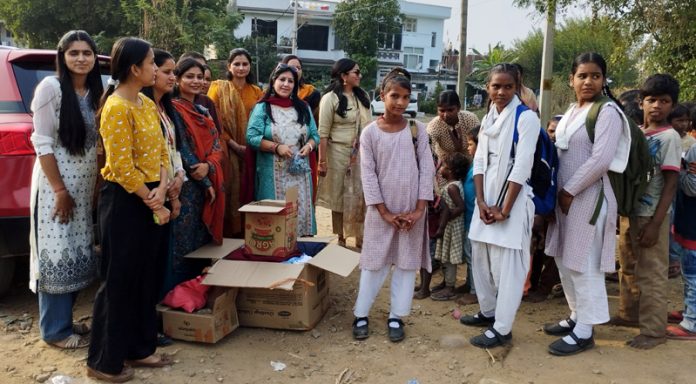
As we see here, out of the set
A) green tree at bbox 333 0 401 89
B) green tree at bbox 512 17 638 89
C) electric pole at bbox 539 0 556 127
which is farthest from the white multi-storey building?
electric pole at bbox 539 0 556 127

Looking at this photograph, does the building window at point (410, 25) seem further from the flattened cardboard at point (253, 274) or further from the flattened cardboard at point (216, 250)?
the flattened cardboard at point (253, 274)

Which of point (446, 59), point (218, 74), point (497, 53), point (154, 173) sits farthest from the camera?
point (446, 59)

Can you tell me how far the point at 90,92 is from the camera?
313 centimetres

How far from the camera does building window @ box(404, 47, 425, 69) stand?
1669 inches

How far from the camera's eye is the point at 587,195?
124 inches

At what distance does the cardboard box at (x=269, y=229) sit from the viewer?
3.52 m

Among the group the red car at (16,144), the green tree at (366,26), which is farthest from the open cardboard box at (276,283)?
the green tree at (366,26)

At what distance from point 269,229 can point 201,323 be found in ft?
2.34

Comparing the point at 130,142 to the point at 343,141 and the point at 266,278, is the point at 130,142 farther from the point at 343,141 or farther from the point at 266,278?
the point at 343,141

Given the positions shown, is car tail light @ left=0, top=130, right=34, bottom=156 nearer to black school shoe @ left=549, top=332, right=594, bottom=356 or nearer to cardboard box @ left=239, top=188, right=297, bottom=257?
cardboard box @ left=239, top=188, right=297, bottom=257

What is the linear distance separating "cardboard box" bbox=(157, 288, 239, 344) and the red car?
0.99m

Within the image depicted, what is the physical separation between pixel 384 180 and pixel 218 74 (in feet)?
41.5

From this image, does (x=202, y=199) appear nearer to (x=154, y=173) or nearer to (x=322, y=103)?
(x=154, y=173)

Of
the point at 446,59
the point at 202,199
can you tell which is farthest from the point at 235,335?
the point at 446,59
